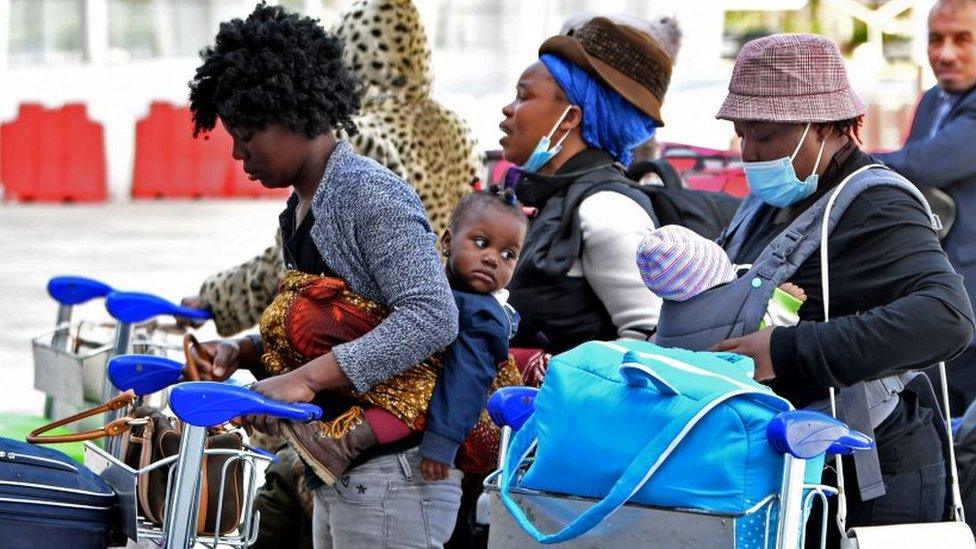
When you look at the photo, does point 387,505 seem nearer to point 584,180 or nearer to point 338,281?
point 338,281

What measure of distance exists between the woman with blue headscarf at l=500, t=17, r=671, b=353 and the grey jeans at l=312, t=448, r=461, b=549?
739 millimetres

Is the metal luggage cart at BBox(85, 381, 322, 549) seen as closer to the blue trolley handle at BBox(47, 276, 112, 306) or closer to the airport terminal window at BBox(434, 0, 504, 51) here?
the blue trolley handle at BBox(47, 276, 112, 306)

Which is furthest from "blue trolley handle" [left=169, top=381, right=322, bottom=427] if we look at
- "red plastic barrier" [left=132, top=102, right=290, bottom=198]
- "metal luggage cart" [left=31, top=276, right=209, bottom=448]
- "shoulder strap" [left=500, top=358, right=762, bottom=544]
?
"red plastic barrier" [left=132, top=102, right=290, bottom=198]

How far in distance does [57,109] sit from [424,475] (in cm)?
1840

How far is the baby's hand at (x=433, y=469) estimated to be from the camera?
3.73 m

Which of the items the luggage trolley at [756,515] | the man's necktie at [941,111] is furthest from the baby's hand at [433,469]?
the man's necktie at [941,111]

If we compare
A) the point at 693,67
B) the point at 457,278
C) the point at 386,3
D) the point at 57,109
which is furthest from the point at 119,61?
the point at 457,278

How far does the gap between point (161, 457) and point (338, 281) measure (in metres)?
0.62

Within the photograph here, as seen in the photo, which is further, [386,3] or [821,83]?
[386,3]

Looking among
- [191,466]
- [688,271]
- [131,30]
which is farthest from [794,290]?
[131,30]

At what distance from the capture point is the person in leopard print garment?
5.59 metres

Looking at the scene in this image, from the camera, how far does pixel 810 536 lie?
3.47m

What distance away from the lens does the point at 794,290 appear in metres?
3.40

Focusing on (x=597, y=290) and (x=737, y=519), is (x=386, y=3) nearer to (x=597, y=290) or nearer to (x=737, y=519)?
(x=597, y=290)
